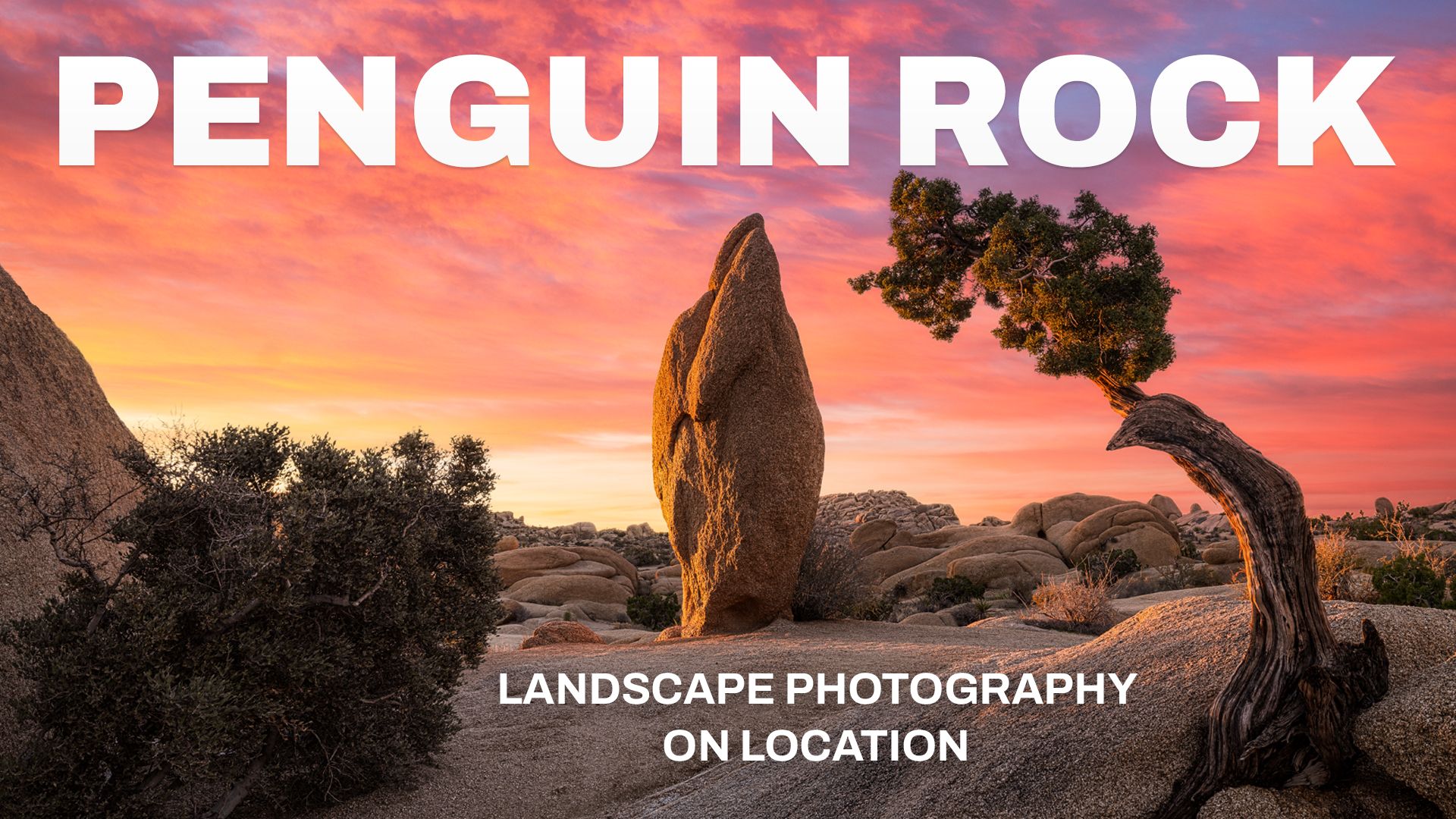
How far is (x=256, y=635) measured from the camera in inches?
288

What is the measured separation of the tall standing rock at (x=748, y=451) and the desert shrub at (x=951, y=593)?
9859 millimetres

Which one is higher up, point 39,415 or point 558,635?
point 39,415

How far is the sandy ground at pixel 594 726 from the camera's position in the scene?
841 cm

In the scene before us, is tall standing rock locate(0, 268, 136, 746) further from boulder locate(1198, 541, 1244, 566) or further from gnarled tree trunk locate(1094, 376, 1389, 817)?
boulder locate(1198, 541, 1244, 566)

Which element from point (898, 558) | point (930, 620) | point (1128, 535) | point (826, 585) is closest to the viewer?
point (826, 585)

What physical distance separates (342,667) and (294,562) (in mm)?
928

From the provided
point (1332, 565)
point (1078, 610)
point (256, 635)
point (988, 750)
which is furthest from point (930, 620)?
point (256, 635)

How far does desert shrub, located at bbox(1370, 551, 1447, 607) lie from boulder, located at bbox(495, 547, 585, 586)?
78.4 ft

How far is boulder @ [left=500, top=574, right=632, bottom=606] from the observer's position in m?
29.2

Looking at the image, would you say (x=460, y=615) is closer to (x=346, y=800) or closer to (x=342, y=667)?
(x=342, y=667)

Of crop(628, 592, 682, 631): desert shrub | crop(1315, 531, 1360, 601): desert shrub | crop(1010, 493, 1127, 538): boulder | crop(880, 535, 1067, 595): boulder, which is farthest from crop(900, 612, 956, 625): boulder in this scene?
crop(1010, 493, 1127, 538): boulder

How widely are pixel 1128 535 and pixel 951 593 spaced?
1109cm

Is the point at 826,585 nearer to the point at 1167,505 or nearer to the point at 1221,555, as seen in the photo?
the point at 1221,555

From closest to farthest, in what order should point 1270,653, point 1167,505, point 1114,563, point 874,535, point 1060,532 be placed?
1. point 1270,653
2. point 1114,563
3. point 1060,532
4. point 874,535
5. point 1167,505
